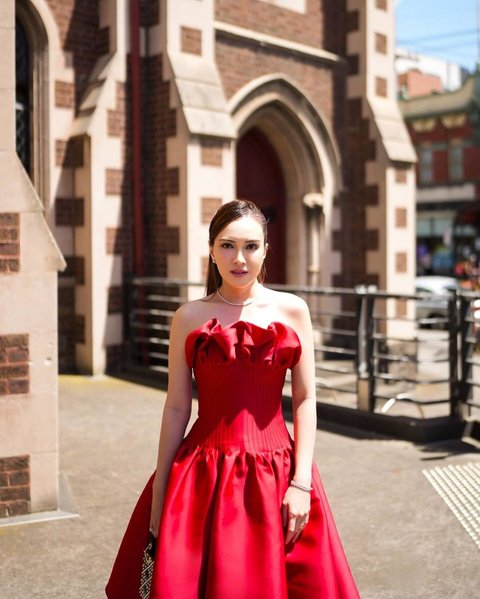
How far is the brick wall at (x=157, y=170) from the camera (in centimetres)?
1114

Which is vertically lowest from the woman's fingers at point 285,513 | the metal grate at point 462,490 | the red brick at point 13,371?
the metal grate at point 462,490

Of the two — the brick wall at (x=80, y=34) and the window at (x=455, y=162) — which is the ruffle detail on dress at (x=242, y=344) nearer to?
the brick wall at (x=80, y=34)

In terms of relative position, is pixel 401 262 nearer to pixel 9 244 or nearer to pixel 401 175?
pixel 401 175

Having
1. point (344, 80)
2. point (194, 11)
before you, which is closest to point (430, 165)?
point (344, 80)

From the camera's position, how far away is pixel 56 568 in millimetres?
4641

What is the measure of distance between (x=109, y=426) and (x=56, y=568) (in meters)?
3.53

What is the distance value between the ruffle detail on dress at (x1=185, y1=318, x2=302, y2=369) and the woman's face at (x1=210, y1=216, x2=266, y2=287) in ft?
0.54

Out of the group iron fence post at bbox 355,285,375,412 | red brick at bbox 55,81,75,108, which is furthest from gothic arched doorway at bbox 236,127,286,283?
iron fence post at bbox 355,285,375,412

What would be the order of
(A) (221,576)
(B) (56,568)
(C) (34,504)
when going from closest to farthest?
1. (A) (221,576)
2. (B) (56,568)
3. (C) (34,504)

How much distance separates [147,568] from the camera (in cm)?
316

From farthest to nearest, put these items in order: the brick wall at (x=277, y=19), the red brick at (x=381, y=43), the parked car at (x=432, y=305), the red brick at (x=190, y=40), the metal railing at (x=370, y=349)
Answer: the parked car at (x=432, y=305), the red brick at (x=381, y=43), the brick wall at (x=277, y=19), the red brick at (x=190, y=40), the metal railing at (x=370, y=349)

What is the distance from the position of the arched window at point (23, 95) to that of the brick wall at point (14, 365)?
236 inches

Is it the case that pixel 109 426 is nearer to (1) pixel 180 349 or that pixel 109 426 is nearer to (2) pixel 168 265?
(2) pixel 168 265

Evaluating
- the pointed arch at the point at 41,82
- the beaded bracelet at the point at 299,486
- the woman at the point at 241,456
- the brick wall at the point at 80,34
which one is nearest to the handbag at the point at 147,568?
the woman at the point at 241,456
